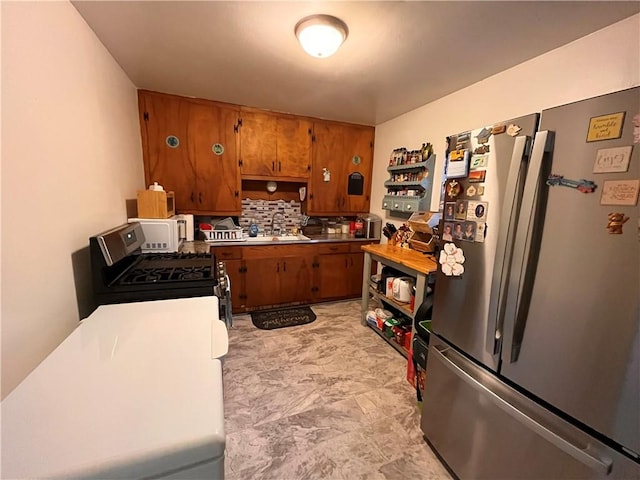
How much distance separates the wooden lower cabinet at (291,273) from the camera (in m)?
3.05

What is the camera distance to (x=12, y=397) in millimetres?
682

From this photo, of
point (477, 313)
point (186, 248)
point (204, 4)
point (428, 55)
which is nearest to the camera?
point (477, 313)

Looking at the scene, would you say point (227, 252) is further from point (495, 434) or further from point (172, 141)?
point (495, 434)

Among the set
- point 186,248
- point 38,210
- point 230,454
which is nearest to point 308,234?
point 186,248

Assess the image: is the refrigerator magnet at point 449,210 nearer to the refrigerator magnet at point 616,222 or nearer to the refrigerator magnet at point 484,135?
the refrigerator magnet at point 484,135

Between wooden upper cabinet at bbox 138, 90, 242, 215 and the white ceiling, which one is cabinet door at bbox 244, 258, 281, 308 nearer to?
wooden upper cabinet at bbox 138, 90, 242, 215

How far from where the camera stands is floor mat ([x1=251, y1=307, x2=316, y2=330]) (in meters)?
2.96

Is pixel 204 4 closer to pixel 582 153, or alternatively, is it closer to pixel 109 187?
pixel 109 187

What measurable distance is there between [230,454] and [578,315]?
1752 millimetres

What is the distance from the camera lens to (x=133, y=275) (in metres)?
1.53

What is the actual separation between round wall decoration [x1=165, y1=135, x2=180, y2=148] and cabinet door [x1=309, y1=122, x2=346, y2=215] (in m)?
1.54

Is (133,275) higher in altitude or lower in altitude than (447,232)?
lower

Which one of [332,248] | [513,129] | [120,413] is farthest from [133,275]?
[332,248]

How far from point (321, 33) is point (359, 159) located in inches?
87.0
